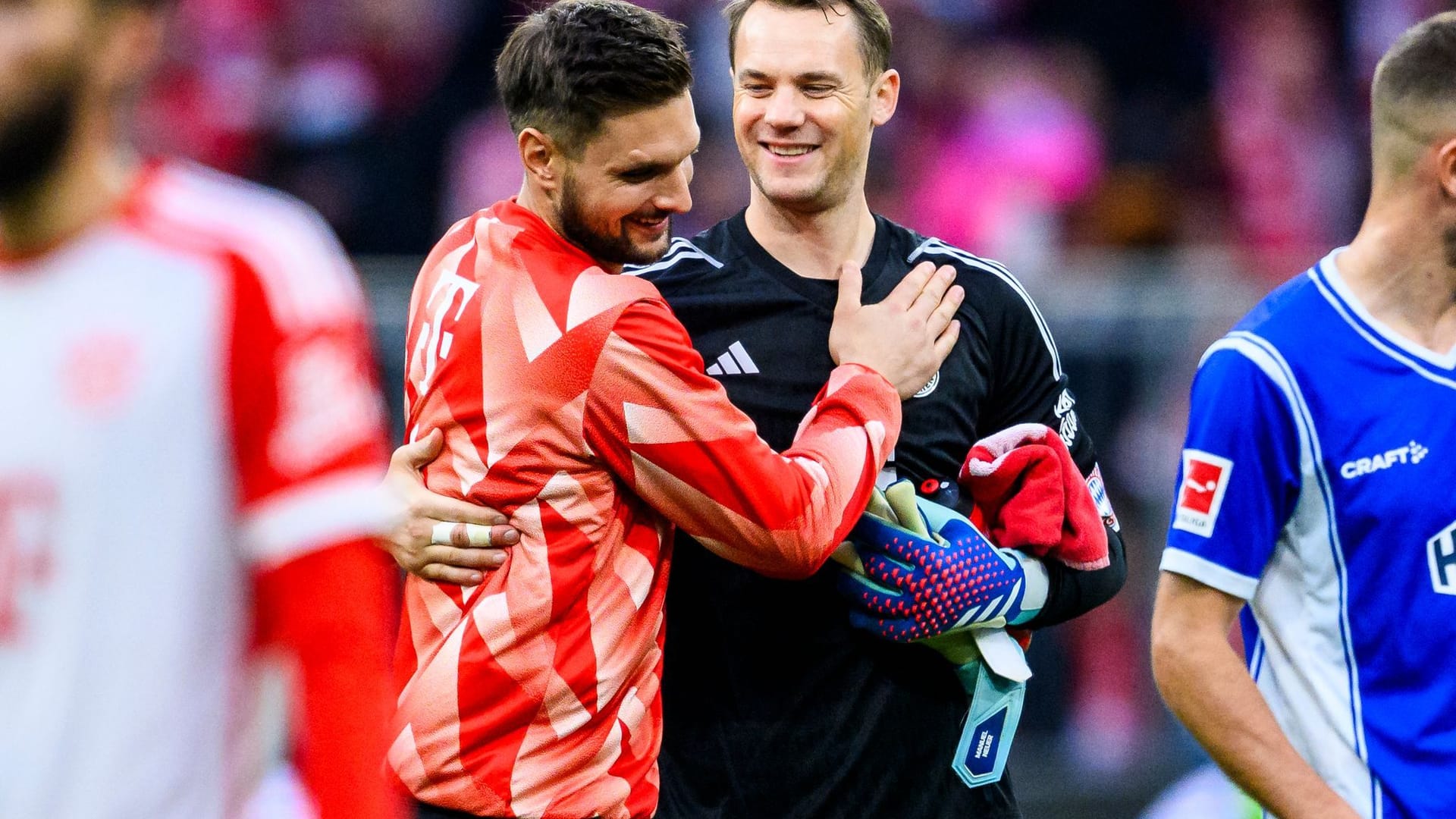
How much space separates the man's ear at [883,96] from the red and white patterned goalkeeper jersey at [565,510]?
91cm

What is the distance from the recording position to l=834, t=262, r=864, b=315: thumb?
3.61m

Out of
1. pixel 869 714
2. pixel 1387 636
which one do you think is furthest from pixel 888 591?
pixel 1387 636

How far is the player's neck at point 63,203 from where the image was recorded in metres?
1.88

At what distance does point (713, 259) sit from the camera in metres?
3.75

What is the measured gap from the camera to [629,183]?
3.22 metres

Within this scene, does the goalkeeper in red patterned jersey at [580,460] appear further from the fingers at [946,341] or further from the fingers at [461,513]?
the fingers at [946,341]

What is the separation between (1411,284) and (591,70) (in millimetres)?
1547

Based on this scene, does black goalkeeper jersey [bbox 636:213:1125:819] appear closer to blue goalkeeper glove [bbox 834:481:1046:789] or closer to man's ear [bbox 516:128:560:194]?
blue goalkeeper glove [bbox 834:481:1046:789]

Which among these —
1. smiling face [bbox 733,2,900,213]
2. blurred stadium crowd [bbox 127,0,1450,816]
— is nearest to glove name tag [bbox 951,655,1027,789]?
smiling face [bbox 733,2,900,213]

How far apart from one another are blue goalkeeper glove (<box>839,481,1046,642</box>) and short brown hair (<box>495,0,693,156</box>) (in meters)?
0.92

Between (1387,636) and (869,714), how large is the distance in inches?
38.9

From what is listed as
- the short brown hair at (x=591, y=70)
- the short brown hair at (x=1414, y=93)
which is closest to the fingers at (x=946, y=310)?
the short brown hair at (x=591, y=70)

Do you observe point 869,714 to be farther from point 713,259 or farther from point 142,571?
point 142,571

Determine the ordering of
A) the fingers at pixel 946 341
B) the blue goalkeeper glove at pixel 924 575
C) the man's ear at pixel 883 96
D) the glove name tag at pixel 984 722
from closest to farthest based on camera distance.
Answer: the blue goalkeeper glove at pixel 924 575 → the fingers at pixel 946 341 → the glove name tag at pixel 984 722 → the man's ear at pixel 883 96
